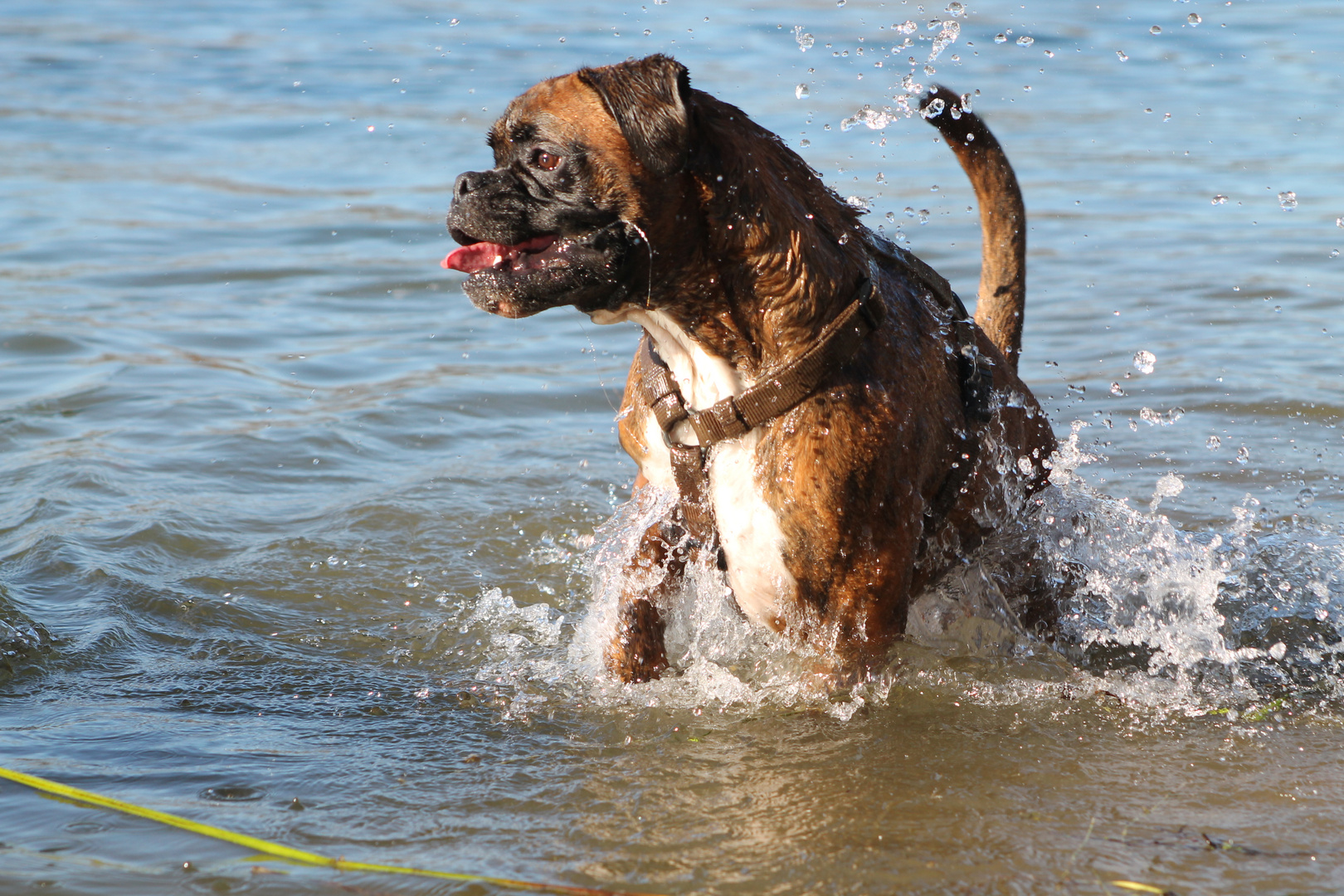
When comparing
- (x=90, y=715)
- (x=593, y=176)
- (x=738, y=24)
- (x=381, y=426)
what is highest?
(x=738, y=24)

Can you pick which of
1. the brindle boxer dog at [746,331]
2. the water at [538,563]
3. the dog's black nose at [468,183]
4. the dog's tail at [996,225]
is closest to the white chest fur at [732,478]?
the brindle boxer dog at [746,331]

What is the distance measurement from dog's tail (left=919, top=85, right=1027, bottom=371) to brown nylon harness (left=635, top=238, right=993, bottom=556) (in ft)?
2.09

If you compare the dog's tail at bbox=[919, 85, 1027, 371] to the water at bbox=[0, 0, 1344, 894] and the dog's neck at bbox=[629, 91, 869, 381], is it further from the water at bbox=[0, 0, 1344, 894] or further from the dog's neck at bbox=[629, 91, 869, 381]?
the dog's neck at bbox=[629, 91, 869, 381]

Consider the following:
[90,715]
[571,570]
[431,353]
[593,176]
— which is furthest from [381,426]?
[593,176]

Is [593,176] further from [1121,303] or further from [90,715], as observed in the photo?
[1121,303]

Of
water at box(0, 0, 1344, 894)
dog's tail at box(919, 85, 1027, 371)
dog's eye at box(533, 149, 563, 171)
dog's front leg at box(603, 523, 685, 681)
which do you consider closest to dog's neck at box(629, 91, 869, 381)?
dog's eye at box(533, 149, 563, 171)

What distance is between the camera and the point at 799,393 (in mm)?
3334

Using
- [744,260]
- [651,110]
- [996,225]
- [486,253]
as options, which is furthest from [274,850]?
[996,225]

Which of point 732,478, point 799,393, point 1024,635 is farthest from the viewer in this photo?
point 1024,635

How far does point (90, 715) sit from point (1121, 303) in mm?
6795

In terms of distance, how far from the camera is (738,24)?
18375 mm

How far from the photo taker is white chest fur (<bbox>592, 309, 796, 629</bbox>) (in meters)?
3.43

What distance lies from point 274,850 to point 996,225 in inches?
117

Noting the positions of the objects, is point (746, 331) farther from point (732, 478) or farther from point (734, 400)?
point (732, 478)
